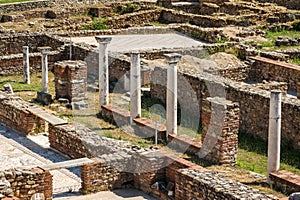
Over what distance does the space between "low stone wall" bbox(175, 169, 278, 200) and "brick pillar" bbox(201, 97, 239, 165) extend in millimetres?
2122

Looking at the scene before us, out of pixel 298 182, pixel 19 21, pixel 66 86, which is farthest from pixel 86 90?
pixel 19 21

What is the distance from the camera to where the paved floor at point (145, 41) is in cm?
2961

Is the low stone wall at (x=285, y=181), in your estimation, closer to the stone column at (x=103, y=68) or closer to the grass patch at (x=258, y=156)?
the grass patch at (x=258, y=156)

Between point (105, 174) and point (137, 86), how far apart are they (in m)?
4.83

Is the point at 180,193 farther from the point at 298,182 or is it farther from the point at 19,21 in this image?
the point at 19,21

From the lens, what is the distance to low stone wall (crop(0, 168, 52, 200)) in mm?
14930

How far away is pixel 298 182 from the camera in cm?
1560

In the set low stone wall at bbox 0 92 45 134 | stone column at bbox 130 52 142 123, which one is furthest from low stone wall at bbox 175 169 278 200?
low stone wall at bbox 0 92 45 134

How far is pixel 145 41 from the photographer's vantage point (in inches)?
1235

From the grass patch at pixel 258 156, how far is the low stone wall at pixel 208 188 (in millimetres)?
2621

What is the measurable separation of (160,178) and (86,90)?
7499 millimetres

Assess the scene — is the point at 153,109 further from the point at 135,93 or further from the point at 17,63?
the point at 17,63

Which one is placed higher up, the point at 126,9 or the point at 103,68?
the point at 103,68

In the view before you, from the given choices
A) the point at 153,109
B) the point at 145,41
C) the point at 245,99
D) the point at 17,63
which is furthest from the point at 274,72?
the point at 17,63
